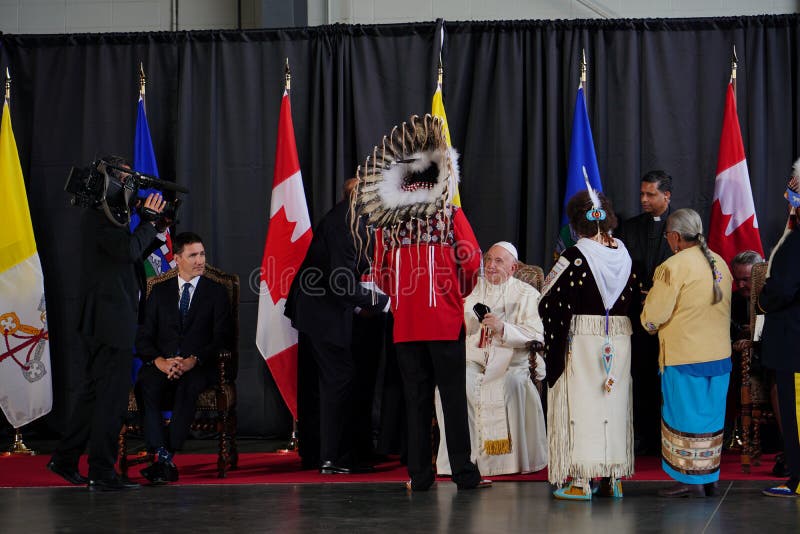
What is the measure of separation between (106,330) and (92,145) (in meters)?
3.08

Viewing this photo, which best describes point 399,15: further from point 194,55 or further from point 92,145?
point 92,145

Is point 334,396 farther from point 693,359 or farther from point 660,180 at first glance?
point 660,180

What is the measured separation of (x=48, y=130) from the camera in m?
7.79

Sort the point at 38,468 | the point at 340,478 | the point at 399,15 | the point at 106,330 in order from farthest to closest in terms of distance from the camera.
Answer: the point at 399,15 → the point at 38,468 → the point at 340,478 → the point at 106,330

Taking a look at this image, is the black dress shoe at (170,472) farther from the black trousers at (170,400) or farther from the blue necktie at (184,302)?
the blue necktie at (184,302)

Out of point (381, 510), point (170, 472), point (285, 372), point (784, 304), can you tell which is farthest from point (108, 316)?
point (784, 304)

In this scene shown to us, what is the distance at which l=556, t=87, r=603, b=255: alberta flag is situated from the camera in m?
6.83

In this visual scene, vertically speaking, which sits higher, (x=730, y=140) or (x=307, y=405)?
(x=730, y=140)

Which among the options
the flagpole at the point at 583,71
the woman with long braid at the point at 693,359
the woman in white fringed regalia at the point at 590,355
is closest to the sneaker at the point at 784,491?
the woman with long braid at the point at 693,359

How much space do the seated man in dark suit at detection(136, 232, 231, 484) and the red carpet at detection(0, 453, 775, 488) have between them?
241mm

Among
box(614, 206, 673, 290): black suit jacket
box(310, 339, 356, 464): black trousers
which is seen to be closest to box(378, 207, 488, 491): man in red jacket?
box(310, 339, 356, 464): black trousers

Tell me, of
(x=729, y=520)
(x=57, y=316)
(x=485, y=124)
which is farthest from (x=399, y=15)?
(x=729, y=520)

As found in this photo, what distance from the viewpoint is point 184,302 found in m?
5.86

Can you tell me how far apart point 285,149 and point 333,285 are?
1.75m
